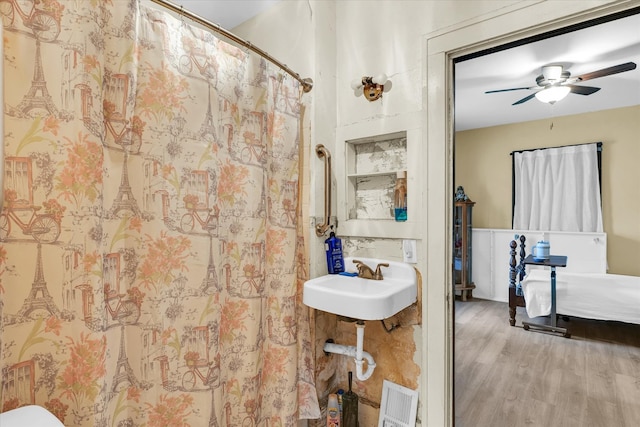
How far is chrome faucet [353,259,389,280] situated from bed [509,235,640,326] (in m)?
0.88

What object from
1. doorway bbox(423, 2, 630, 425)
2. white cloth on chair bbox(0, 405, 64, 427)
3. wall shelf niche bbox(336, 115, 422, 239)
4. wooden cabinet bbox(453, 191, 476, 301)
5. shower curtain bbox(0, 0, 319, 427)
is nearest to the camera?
white cloth on chair bbox(0, 405, 64, 427)

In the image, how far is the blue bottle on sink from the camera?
1708mm

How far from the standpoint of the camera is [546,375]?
64.2 inches

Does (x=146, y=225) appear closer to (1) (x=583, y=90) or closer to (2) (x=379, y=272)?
(2) (x=379, y=272)

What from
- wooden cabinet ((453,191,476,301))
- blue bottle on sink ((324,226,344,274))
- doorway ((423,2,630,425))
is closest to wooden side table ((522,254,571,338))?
wooden cabinet ((453,191,476,301))

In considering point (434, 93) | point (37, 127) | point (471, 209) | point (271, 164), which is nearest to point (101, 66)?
point (37, 127)

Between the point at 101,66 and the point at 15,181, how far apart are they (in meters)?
0.41

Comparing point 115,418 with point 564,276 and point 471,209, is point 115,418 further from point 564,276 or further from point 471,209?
point 564,276

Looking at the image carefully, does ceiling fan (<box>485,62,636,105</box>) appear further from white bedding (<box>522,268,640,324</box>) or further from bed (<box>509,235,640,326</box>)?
white bedding (<box>522,268,640,324</box>)

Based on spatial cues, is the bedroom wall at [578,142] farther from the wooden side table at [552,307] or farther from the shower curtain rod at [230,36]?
the shower curtain rod at [230,36]

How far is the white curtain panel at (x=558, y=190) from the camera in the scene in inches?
61.7

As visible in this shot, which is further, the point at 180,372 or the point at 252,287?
the point at 252,287

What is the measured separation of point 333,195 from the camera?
1.79 metres

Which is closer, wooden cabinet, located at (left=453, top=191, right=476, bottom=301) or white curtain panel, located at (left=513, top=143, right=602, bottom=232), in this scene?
white curtain panel, located at (left=513, top=143, right=602, bottom=232)
